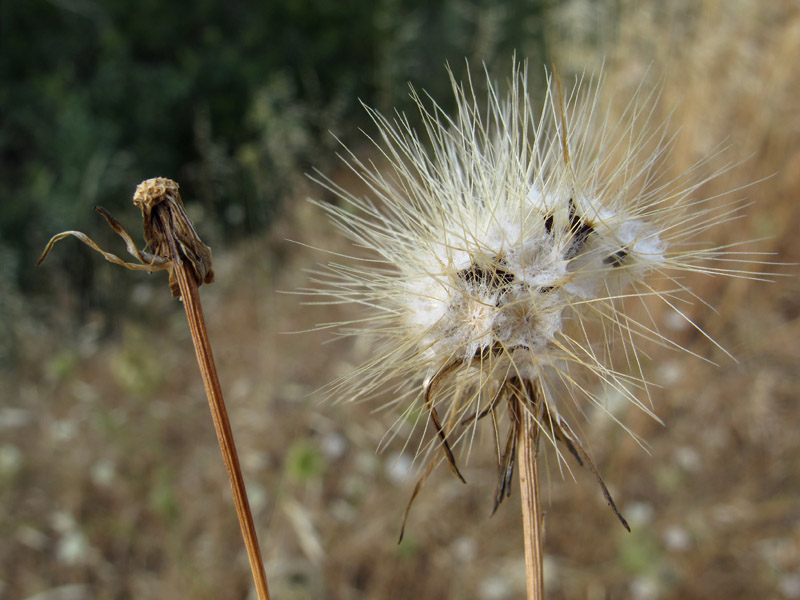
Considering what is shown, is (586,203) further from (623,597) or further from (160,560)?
(160,560)

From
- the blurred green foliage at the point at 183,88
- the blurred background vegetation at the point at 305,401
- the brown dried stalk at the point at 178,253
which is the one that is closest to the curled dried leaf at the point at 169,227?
the brown dried stalk at the point at 178,253

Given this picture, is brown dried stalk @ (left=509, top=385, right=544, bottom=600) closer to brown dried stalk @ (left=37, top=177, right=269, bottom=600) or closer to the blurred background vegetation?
brown dried stalk @ (left=37, top=177, right=269, bottom=600)

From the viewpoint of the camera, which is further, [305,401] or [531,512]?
[305,401]

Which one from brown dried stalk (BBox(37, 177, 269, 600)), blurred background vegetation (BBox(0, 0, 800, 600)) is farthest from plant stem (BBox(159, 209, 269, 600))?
blurred background vegetation (BBox(0, 0, 800, 600))

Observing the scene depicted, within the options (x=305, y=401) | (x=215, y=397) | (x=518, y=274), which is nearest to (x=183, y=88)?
(x=305, y=401)

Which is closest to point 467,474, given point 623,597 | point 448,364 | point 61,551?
point 623,597

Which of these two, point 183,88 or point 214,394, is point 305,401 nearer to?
point 214,394
